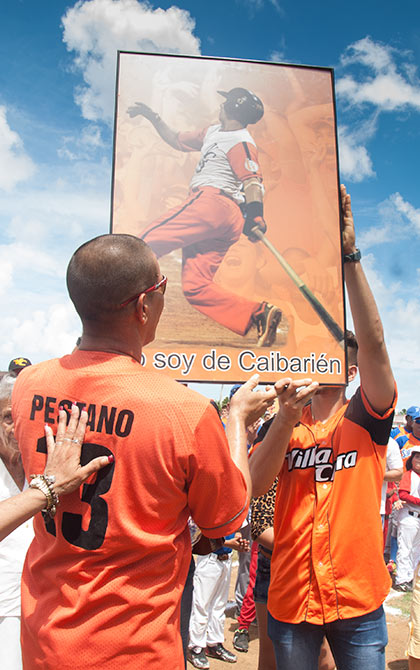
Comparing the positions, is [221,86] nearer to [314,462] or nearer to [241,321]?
[241,321]

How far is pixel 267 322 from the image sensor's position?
6.95 ft

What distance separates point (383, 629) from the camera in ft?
7.24

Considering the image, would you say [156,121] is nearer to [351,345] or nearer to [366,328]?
[366,328]

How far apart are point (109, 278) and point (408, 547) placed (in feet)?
24.1

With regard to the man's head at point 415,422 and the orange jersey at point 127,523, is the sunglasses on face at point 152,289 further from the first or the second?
the man's head at point 415,422

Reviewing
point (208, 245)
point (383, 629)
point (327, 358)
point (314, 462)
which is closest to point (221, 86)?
point (208, 245)

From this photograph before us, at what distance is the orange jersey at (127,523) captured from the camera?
4.45 feet

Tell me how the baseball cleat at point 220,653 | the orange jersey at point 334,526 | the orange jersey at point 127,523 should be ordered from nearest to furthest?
the orange jersey at point 127,523, the orange jersey at point 334,526, the baseball cleat at point 220,653

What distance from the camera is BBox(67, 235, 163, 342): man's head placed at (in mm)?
1502

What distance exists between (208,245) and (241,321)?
1.16ft

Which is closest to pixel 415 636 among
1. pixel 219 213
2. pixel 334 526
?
pixel 334 526

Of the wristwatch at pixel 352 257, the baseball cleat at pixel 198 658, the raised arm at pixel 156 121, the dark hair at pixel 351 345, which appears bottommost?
the baseball cleat at pixel 198 658

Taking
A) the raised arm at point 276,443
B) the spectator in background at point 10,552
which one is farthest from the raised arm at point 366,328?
the spectator in background at point 10,552

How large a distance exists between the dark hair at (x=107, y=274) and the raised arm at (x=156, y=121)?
0.83 metres
